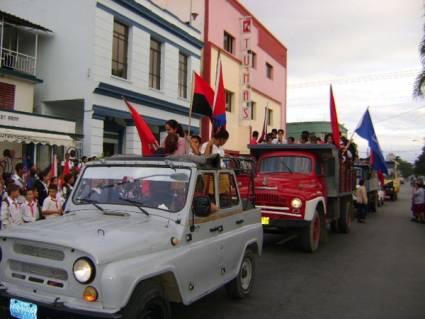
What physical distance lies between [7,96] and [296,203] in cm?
1075

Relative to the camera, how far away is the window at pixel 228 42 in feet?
86.0

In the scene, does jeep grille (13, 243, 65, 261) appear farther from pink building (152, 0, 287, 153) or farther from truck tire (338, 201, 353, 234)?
pink building (152, 0, 287, 153)

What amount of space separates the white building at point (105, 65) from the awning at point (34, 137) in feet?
3.67

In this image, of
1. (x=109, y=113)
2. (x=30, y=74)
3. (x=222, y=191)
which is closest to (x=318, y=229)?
(x=222, y=191)

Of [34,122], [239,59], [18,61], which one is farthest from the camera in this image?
[239,59]

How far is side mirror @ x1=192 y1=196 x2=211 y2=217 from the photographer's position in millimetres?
4691

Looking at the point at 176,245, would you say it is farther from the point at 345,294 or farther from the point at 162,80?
the point at 162,80

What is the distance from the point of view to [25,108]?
619 inches

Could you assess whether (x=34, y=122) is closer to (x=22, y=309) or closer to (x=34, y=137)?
(x=34, y=137)

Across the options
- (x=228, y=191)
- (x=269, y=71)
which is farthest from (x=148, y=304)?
(x=269, y=71)

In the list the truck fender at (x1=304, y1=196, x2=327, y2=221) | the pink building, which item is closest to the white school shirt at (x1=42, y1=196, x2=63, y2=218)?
the truck fender at (x1=304, y1=196, x2=327, y2=221)

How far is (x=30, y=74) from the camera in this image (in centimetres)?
1600

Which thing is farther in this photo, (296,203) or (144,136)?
(296,203)

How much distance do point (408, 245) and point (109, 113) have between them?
11090 millimetres
